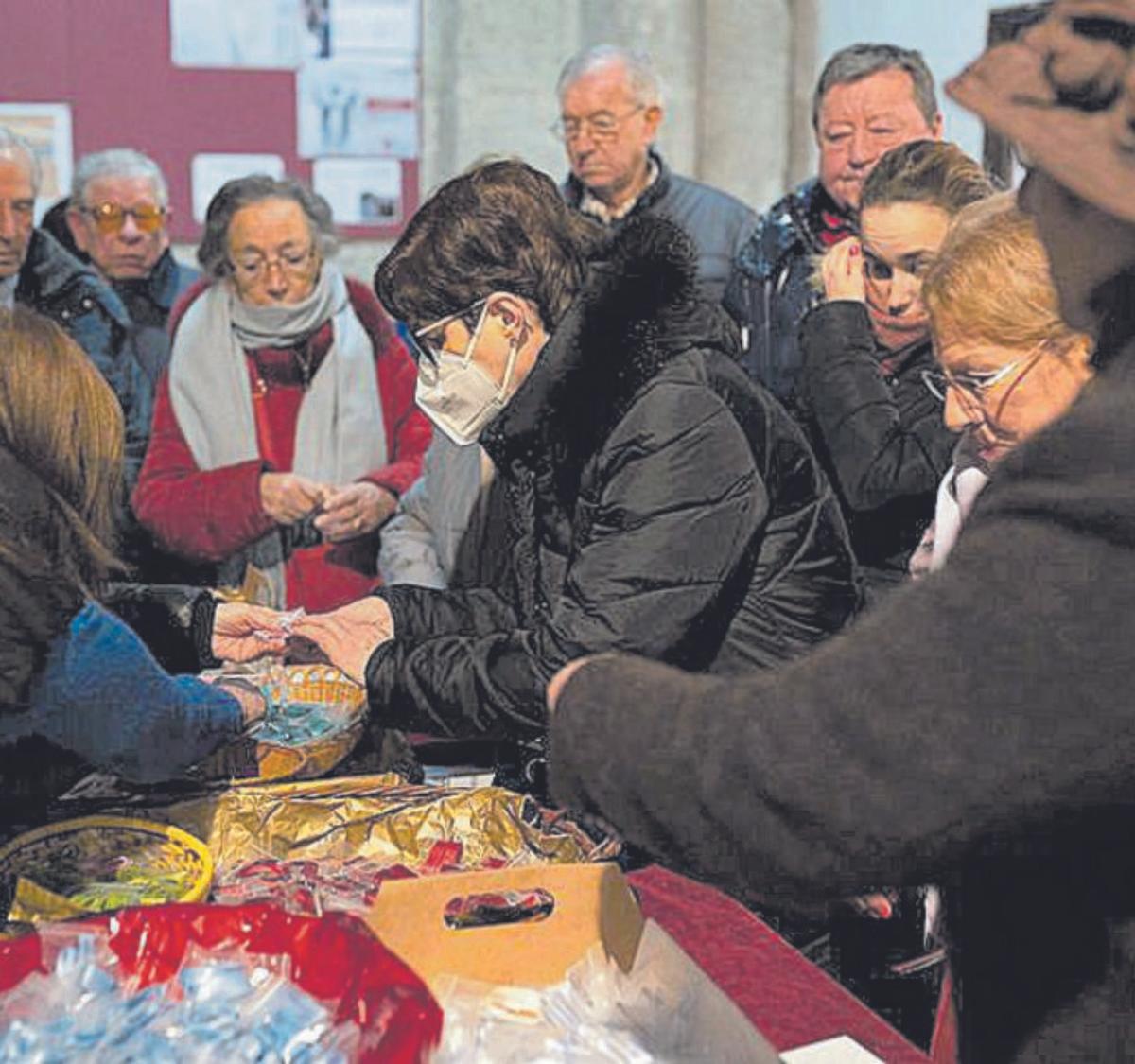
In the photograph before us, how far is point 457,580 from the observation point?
8.74ft

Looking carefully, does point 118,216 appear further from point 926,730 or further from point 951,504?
point 926,730

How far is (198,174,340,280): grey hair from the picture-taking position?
3.38m

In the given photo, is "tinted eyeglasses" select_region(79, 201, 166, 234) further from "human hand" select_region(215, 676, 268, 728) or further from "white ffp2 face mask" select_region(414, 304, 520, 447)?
"human hand" select_region(215, 676, 268, 728)

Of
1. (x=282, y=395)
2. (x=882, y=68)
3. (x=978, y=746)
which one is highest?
(x=882, y=68)

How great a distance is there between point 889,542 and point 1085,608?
1.70m

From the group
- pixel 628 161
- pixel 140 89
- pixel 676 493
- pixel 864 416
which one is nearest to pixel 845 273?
pixel 864 416

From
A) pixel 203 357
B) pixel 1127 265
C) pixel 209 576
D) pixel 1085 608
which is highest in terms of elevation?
pixel 1127 265

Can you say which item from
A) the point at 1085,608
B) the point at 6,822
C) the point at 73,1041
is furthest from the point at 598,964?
the point at 6,822

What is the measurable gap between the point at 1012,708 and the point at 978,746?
0.03 m

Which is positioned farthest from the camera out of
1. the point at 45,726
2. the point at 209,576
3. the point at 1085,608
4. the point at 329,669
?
the point at 209,576

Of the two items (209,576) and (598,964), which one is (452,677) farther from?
(209,576)

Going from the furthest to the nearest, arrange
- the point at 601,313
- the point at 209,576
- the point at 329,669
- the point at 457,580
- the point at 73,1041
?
1. the point at 209,576
2. the point at 457,580
3. the point at 329,669
4. the point at 601,313
5. the point at 73,1041

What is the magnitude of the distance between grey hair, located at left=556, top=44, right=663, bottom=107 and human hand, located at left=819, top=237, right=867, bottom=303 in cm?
128

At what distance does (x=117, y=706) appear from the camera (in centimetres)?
172
